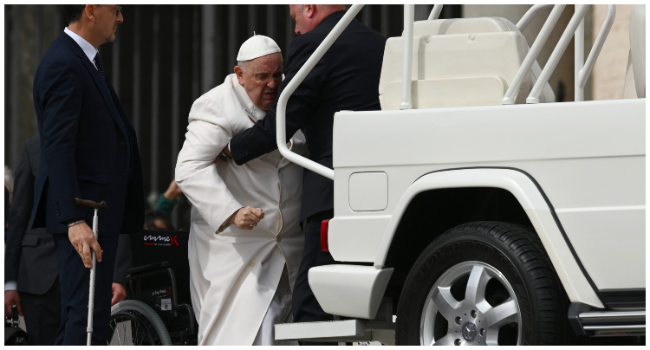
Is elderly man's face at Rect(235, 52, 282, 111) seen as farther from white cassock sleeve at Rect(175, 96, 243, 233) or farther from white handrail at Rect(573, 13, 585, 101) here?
white handrail at Rect(573, 13, 585, 101)

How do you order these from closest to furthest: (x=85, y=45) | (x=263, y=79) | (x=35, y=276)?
(x=85, y=45) → (x=263, y=79) → (x=35, y=276)

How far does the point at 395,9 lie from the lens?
10.5m

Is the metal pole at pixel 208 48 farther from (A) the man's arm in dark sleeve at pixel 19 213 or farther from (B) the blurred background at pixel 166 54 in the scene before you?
(A) the man's arm in dark sleeve at pixel 19 213

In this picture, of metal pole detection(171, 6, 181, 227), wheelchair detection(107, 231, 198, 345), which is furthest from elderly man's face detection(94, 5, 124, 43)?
metal pole detection(171, 6, 181, 227)

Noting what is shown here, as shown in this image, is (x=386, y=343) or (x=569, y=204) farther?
(x=386, y=343)

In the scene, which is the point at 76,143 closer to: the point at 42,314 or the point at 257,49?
the point at 257,49

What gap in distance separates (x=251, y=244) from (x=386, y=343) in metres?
0.93

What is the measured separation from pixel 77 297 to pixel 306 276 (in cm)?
106

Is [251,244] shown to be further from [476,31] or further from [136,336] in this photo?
[476,31]

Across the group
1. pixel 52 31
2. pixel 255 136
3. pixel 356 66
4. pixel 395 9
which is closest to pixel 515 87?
pixel 356 66

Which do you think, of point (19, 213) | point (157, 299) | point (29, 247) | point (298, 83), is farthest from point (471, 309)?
point (29, 247)

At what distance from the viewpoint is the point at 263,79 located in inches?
206

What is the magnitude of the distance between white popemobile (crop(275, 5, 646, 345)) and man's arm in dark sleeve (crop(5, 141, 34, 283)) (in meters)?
1.92

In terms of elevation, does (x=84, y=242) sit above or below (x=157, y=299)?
above
